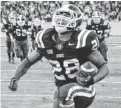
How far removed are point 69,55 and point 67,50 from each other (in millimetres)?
53

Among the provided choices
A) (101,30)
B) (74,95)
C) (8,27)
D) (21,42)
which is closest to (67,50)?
(74,95)

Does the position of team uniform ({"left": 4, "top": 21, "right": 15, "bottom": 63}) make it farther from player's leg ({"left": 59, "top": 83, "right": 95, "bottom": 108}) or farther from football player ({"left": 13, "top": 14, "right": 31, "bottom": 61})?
player's leg ({"left": 59, "top": 83, "right": 95, "bottom": 108})

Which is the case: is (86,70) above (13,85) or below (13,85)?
above

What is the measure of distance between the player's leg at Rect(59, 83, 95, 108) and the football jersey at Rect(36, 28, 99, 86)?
5.9 inches

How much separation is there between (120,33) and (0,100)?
585 inches

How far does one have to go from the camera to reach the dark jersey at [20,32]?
40.9 feet

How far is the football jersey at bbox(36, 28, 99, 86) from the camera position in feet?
14.3

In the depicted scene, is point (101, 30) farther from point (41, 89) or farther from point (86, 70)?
point (86, 70)

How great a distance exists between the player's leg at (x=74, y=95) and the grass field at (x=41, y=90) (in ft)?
10.9

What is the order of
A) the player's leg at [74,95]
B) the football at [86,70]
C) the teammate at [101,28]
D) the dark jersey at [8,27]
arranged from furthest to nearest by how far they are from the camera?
1. the dark jersey at [8,27]
2. the teammate at [101,28]
3. the player's leg at [74,95]
4. the football at [86,70]

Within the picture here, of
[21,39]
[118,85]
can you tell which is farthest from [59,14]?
[21,39]

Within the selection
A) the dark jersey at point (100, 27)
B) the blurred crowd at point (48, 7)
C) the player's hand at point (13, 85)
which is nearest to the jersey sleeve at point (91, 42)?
the player's hand at point (13, 85)

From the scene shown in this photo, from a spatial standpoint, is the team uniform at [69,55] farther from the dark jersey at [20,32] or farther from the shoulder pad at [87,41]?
the dark jersey at [20,32]

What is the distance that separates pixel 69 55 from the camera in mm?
4414
